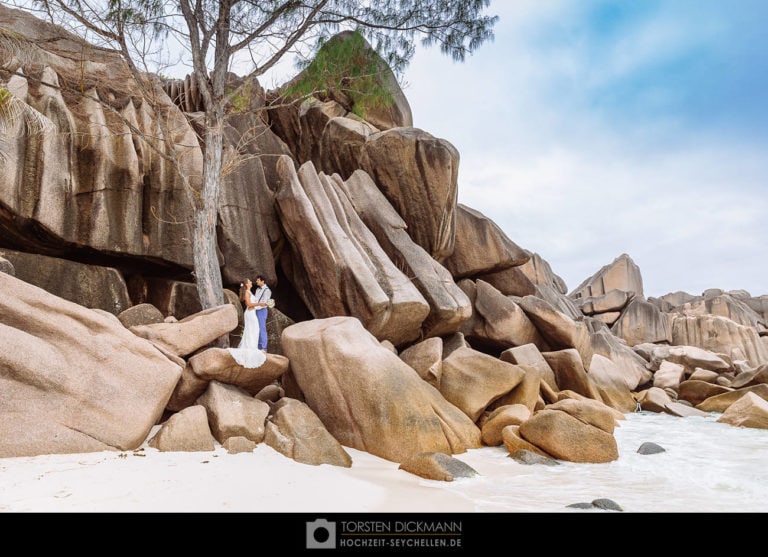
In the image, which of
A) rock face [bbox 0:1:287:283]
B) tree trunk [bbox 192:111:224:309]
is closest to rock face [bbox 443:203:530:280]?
rock face [bbox 0:1:287:283]

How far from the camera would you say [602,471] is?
22.3ft

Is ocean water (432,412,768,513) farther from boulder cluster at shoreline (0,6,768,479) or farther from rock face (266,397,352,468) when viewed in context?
rock face (266,397,352,468)

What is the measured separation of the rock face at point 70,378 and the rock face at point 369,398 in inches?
81.4

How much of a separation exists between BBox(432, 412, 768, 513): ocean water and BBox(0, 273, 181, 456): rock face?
3807mm

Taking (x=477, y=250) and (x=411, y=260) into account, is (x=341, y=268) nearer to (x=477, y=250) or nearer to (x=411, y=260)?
(x=411, y=260)

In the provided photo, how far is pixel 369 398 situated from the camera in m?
7.12

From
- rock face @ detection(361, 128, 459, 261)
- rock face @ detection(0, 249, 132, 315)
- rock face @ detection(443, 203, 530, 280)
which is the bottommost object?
rock face @ detection(0, 249, 132, 315)

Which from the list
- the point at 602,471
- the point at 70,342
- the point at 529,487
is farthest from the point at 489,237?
the point at 70,342

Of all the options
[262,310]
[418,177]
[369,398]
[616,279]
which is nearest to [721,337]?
[616,279]

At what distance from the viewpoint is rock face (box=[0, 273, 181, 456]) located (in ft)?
17.1

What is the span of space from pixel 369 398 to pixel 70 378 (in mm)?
3814
